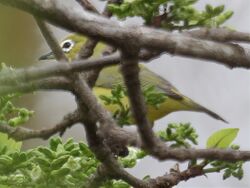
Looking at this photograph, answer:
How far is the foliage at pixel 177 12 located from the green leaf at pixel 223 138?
11.1 inches

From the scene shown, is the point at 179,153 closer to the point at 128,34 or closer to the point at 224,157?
the point at 224,157

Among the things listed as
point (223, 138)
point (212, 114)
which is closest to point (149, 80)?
point (212, 114)

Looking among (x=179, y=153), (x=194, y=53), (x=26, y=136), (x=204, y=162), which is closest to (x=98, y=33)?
(x=194, y=53)

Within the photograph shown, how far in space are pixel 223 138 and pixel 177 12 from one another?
0.35 m

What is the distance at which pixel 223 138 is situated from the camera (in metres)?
1.87

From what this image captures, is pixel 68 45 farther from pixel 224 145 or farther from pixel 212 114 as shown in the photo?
pixel 224 145

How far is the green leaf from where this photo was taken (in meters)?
1.85

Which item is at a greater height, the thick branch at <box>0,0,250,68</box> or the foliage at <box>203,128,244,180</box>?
the thick branch at <box>0,0,250,68</box>

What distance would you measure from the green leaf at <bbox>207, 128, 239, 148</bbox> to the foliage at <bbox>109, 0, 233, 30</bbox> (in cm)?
28

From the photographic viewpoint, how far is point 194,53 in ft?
3.51

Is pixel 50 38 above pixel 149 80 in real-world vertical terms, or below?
below

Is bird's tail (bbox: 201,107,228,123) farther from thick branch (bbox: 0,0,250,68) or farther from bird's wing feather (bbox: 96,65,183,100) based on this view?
thick branch (bbox: 0,0,250,68)

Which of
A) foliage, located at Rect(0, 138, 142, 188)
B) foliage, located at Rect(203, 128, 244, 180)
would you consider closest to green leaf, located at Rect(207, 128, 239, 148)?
foliage, located at Rect(203, 128, 244, 180)

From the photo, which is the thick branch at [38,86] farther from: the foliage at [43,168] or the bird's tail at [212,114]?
the bird's tail at [212,114]
